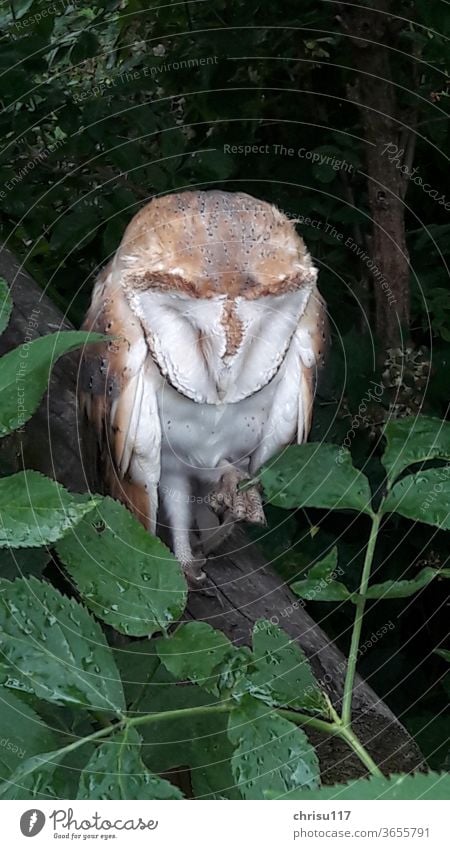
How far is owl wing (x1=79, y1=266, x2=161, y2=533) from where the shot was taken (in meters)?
0.98

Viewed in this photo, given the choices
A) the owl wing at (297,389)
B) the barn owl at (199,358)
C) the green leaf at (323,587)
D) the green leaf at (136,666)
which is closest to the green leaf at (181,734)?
the green leaf at (136,666)

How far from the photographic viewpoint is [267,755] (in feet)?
1.69

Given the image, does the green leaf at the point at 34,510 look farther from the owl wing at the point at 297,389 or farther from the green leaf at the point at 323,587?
the owl wing at the point at 297,389

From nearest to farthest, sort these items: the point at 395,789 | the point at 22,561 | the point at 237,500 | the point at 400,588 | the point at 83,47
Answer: the point at 395,789, the point at 400,588, the point at 22,561, the point at 237,500, the point at 83,47

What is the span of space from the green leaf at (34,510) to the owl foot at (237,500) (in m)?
0.49

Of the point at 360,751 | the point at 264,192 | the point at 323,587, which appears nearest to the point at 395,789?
the point at 360,751

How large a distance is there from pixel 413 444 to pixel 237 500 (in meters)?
0.39

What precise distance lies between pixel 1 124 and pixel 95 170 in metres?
0.14

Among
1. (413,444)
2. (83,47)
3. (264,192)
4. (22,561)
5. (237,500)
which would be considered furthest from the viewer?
(264,192)

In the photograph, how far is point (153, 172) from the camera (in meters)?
1.22

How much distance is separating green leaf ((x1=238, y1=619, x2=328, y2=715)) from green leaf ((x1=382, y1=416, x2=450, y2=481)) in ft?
0.53

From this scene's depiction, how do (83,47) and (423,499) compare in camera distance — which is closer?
(423,499)

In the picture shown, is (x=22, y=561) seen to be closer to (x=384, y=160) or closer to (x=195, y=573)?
(x=195, y=573)
